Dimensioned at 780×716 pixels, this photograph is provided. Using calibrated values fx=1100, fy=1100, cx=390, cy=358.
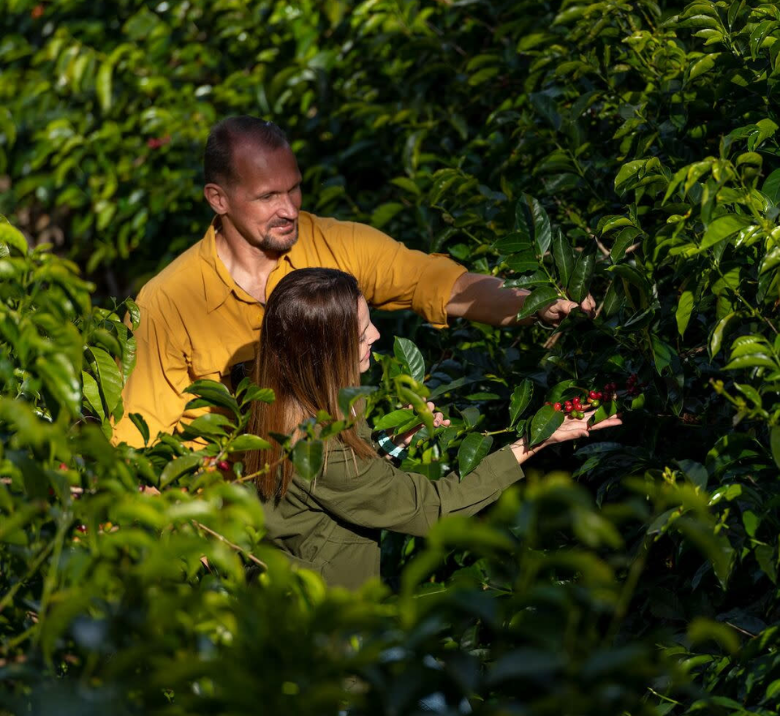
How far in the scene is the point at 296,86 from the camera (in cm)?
450

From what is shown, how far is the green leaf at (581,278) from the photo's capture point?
2.33m

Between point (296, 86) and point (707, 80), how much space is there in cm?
225

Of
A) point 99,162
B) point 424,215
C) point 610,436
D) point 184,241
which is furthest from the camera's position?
point 99,162

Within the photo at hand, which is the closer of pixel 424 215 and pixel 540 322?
pixel 540 322

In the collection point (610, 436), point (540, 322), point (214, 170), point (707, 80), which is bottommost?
point (610, 436)

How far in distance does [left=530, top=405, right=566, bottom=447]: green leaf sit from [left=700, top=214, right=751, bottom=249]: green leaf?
0.53 meters

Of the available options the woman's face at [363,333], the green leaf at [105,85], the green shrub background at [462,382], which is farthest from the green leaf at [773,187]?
the green leaf at [105,85]

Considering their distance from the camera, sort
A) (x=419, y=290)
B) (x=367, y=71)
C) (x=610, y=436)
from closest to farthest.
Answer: (x=610, y=436) → (x=419, y=290) → (x=367, y=71)

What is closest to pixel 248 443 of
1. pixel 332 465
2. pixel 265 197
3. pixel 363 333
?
pixel 332 465

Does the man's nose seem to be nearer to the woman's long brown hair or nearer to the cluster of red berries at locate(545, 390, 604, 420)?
the woman's long brown hair

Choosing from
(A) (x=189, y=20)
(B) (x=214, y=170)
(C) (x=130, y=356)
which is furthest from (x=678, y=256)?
(A) (x=189, y=20)

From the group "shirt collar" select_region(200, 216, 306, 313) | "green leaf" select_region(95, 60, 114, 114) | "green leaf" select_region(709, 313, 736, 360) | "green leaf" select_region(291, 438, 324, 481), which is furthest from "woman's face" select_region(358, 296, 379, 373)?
"green leaf" select_region(95, 60, 114, 114)

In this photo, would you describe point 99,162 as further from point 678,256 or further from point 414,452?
point 678,256

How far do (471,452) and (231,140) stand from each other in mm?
1221
